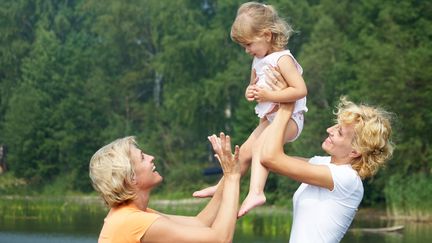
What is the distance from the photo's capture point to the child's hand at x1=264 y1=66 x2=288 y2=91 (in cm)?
482

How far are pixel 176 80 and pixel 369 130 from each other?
40.0 m

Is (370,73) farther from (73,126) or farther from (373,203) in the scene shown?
(73,126)

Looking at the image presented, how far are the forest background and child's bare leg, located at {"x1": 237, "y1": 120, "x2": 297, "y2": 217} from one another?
978 inches

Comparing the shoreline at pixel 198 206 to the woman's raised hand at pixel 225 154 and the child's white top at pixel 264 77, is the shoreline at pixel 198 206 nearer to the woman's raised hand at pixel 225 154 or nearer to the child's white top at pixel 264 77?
the child's white top at pixel 264 77

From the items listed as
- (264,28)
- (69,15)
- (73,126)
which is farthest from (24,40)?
(264,28)

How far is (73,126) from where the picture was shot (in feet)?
149

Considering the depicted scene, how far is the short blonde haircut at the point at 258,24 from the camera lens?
4867 mm

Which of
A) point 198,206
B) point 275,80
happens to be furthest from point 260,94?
point 198,206

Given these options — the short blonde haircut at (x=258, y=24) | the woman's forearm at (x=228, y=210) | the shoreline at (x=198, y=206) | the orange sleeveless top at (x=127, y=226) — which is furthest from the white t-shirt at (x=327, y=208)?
the shoreline at (x=198, y=206)

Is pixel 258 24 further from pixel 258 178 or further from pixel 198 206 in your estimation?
pixel 198 206

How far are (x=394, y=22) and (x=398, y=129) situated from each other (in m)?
4.55

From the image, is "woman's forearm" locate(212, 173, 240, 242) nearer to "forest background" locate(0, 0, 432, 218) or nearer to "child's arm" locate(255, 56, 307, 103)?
"child's arm" locate(255, 56, 307, 103)

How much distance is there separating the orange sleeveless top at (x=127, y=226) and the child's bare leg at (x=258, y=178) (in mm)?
546

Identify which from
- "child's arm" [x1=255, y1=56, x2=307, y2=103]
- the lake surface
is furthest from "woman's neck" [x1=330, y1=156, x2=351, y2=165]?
the lake surface
